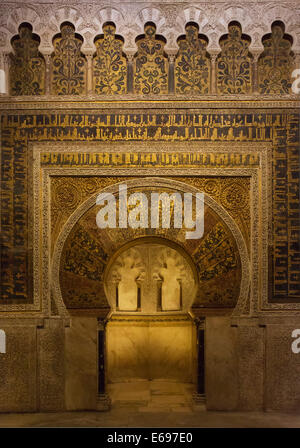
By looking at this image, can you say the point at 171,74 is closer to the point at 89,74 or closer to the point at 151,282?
the point at 89,74

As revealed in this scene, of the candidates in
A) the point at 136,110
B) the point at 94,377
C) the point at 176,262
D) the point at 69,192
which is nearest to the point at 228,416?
the point at 94,377

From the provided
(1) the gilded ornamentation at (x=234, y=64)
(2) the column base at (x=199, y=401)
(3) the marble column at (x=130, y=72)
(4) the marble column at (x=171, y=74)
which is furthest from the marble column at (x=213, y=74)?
(2) the column base at (x=199, y=401)

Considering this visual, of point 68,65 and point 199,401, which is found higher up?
point 68,65

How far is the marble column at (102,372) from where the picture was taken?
19.4 feet

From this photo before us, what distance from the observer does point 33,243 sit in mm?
5938

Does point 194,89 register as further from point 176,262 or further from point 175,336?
point 175,336

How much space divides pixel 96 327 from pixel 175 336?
245 centimetres

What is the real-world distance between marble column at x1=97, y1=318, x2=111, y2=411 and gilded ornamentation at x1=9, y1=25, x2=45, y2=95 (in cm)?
316

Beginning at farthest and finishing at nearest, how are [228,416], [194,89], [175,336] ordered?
1. [175,336]
2. [194,89]
3. [228,416]

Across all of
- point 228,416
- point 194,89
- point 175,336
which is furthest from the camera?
point 175,336

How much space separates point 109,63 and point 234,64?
1.65 metres

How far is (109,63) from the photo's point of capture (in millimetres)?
6086

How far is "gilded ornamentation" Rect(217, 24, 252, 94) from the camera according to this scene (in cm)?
607

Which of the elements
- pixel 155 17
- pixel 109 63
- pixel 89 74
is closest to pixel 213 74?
pixel 155 17
